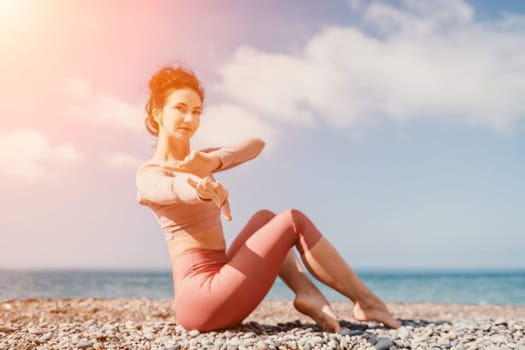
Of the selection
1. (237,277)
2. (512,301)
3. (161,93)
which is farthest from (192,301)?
(512,301)

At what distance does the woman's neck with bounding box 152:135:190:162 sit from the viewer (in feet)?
15.1

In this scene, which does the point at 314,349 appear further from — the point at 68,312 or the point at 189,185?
the point at 68,312

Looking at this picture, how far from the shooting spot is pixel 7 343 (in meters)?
4.35

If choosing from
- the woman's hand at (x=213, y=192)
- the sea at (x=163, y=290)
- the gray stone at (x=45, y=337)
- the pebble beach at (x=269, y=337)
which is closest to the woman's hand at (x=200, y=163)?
the woman's hand at (x=213, y=192)

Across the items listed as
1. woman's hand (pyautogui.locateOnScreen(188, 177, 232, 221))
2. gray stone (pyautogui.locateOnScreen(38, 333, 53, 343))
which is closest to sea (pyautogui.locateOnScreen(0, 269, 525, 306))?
gray stone (pyautogui.locateOnScreen(38, 333, 53, 343))

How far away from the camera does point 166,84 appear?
4746mm

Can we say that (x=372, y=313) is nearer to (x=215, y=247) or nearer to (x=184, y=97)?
(x=215, y=247)

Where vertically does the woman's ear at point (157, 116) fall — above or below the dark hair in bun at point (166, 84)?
below

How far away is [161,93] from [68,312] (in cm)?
477

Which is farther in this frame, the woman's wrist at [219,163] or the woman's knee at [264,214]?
the woman's knee at [264,214]

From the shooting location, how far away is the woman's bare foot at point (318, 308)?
15.4ft

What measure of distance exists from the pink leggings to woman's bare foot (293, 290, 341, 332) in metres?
0.51

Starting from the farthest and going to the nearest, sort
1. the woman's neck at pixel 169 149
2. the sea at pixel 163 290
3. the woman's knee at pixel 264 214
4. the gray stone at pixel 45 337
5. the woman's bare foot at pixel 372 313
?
the sea at pixel 163 290
the woman's knee at pixel 264 214
the woman's bare foot at pixel 372 313
the woman's neck at pixel 169 149
the gray stone at pixel 45 337

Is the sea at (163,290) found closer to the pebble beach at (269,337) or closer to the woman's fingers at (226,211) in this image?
the pebble beach at (269,337)
